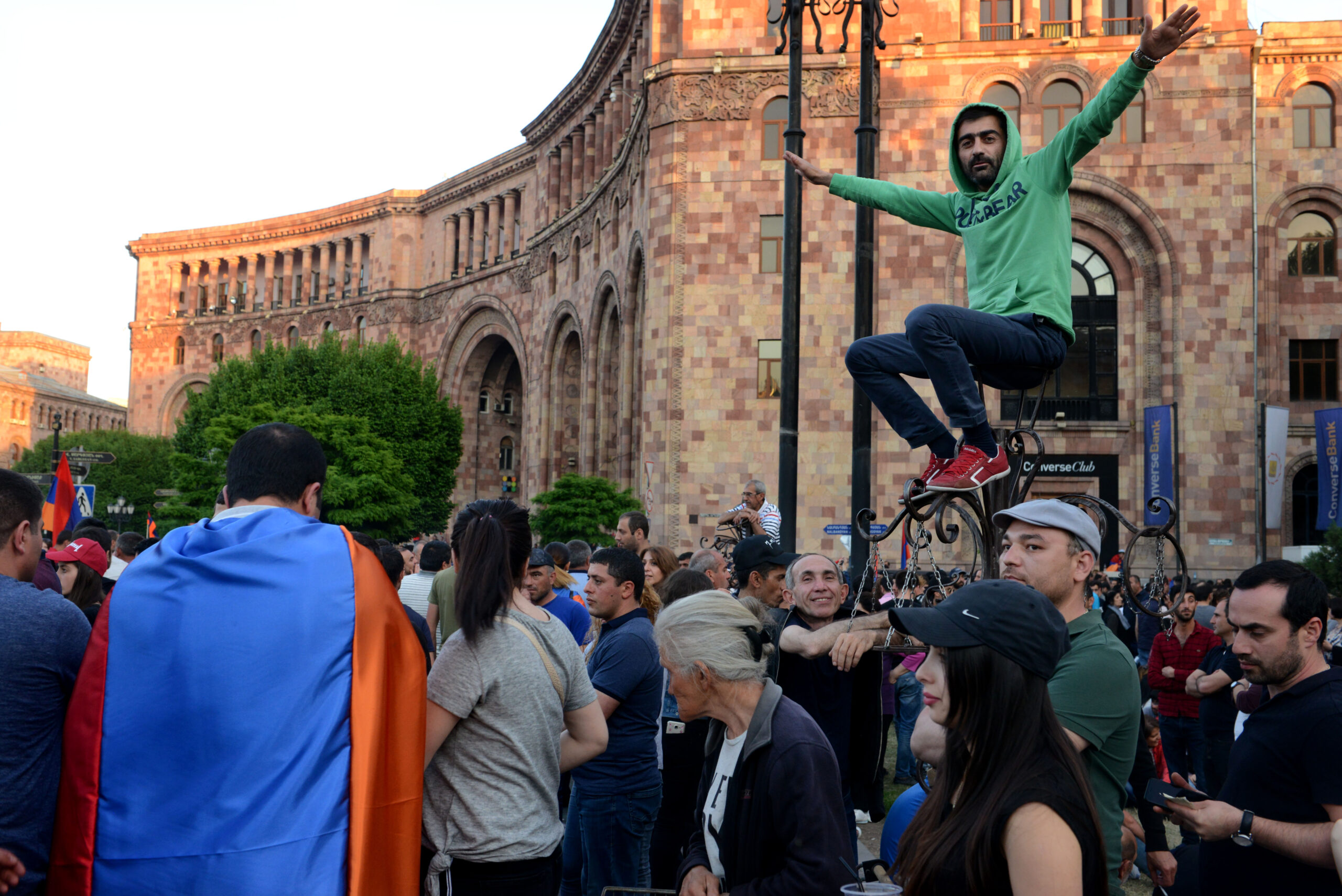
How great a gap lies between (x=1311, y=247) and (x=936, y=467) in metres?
29.1

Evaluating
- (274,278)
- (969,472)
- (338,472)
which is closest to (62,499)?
(969,472)

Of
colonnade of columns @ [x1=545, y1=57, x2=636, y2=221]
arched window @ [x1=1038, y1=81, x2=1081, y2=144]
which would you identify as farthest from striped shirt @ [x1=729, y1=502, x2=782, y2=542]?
A: colonnade of columns @ [x1=545, y1=57, x2=636, y2=221]

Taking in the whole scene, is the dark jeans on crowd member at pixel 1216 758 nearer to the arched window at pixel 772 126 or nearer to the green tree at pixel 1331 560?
the green tree at pixel 1331 560

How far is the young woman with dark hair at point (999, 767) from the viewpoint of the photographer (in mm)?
2449

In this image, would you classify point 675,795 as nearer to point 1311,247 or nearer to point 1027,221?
point 1027,221

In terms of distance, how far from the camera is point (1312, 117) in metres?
28.7

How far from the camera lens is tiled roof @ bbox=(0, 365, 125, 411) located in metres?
91.8

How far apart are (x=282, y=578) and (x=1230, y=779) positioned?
10.5 feet

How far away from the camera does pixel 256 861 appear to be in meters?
3.03

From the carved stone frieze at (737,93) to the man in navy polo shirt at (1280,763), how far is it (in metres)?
24.9

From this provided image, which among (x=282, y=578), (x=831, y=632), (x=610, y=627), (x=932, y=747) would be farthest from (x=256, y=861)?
(x=610, y=627)

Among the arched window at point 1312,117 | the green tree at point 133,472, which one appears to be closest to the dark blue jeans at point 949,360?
the arched window at point 1312,117

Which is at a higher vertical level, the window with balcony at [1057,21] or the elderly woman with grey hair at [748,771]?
the window with balcony at [1057,21]

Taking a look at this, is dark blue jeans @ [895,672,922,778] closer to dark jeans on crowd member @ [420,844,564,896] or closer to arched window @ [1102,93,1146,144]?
dark jeans on crowd member @ [420,844,564,896]
